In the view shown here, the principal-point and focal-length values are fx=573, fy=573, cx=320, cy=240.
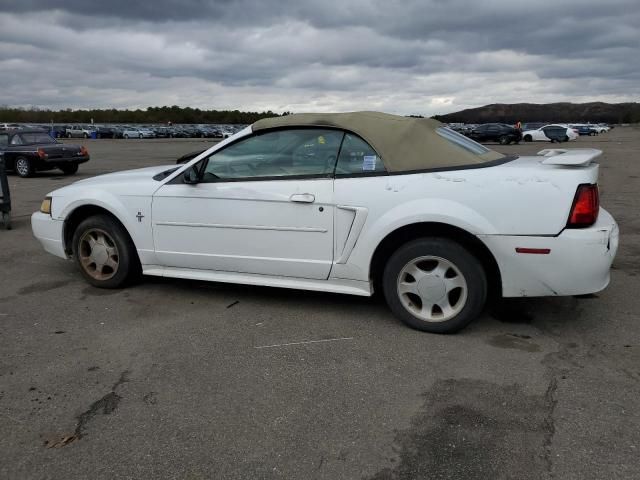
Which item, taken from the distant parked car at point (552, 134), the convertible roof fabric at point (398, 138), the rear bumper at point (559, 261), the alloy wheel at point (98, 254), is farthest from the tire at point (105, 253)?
the distant parked car at point (552, 134)

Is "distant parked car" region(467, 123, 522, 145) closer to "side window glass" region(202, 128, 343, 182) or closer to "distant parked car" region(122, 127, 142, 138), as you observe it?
"side window glass" region(202, 128, 343, 182)

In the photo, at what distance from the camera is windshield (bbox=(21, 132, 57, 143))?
1733 cm

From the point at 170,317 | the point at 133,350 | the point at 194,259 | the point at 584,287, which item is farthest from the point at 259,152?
the point at 584,287

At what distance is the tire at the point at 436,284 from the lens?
152 inches

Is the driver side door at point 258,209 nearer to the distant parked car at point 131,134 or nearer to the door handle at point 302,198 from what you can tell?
the door handle at point 302,198

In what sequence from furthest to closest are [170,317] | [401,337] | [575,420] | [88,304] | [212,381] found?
[88,304], [170,317], [401,337], [212,381], [575,420]

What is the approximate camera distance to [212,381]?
3381mm

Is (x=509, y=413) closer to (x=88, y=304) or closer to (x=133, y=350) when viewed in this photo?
(x=133, y=350)

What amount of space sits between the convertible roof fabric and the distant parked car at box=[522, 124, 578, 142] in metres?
44.6

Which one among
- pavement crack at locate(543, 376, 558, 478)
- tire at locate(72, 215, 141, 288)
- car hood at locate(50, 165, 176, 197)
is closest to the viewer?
pavement crack at locate(543, 376, 558, 478)

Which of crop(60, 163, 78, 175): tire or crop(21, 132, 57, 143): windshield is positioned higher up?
crop(21, 132, 57, 143): windshield

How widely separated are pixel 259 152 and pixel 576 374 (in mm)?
2724

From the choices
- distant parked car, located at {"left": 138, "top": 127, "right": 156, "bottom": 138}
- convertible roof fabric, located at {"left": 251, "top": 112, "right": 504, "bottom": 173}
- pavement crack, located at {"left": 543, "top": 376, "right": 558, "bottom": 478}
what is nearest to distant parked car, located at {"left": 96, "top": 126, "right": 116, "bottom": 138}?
distant parked car, located at {"left": 138, "top": 127, "right": 156, "bottom": 138}

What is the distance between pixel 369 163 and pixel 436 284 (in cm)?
99
